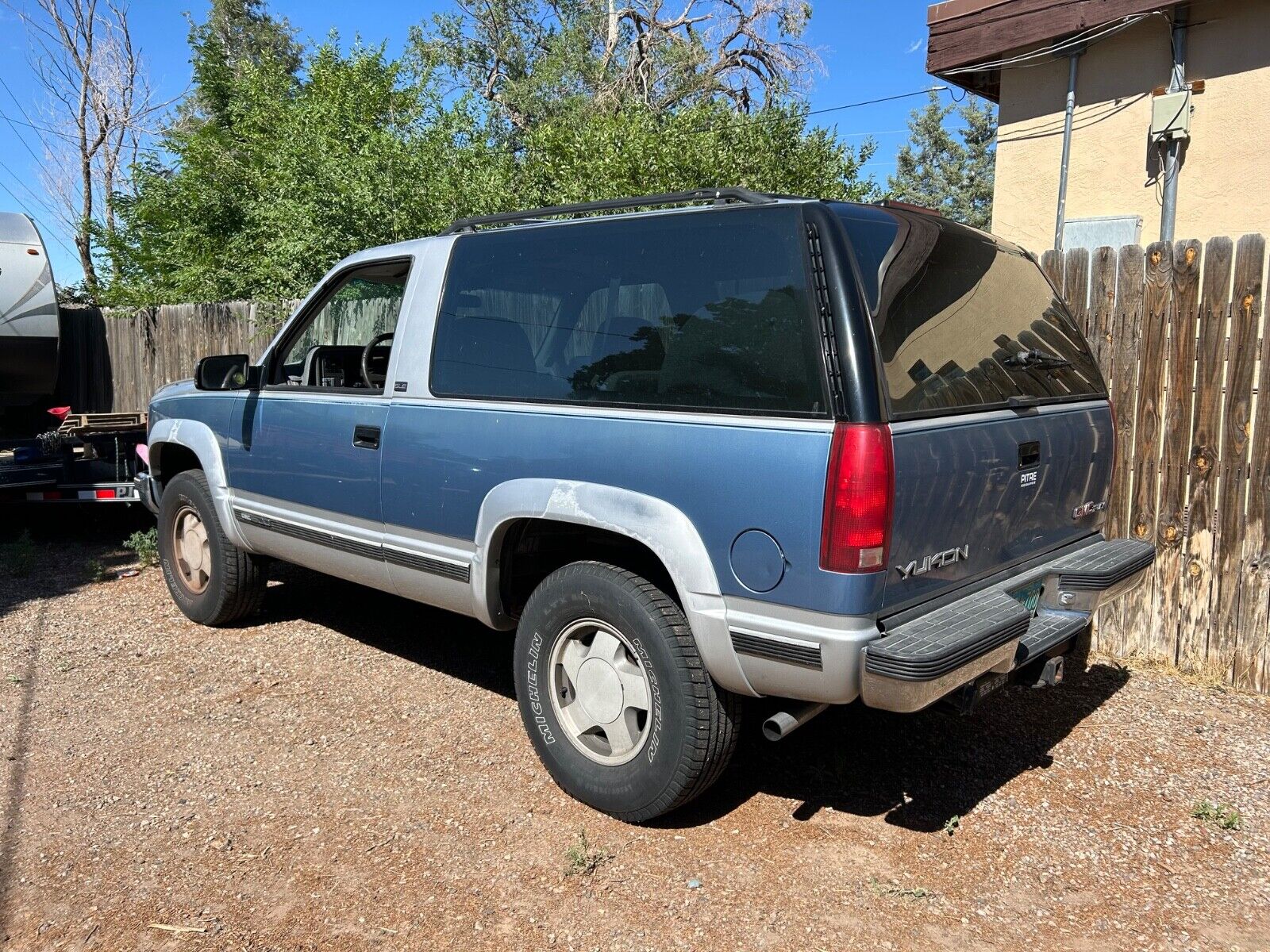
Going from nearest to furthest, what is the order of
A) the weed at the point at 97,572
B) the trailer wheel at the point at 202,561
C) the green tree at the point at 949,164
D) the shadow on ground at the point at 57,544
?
1. the trailer wheel at the point at 202,561
2. the shadow on ground at the point at 57,544
3. the weed at the point at 97,572
4. the green tree at the point at 949,164

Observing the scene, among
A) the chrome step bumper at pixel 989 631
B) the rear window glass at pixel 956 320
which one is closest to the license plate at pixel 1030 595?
the chrome step bumper at pixel 989 631

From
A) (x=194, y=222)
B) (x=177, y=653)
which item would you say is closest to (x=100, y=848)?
(x=177, y=653)

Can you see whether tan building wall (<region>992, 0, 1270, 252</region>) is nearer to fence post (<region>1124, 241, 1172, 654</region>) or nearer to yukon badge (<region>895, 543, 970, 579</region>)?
fence post (<region>1124, 241, 1172, 654</region>)

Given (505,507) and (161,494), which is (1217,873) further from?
(161,494)

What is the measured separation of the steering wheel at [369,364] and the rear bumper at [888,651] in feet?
8.36

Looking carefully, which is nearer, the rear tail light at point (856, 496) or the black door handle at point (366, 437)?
the rear tail light at point (856, 496)

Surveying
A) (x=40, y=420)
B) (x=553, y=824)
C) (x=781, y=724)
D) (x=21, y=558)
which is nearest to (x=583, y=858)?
(x=553, y=824)

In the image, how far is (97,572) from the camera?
746 cm

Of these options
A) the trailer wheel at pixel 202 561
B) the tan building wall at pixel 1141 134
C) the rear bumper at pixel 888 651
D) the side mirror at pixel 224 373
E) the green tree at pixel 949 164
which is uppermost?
the green tree at pixel 949 164

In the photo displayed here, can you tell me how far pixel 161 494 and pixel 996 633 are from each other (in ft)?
16.3

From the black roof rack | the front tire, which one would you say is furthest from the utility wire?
the front tire

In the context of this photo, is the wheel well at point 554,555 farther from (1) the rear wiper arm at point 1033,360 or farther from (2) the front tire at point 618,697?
(1) the rear wiper arm at point 1033,360

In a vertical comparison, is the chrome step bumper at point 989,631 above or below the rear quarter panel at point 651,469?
below

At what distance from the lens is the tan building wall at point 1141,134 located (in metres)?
8.87
